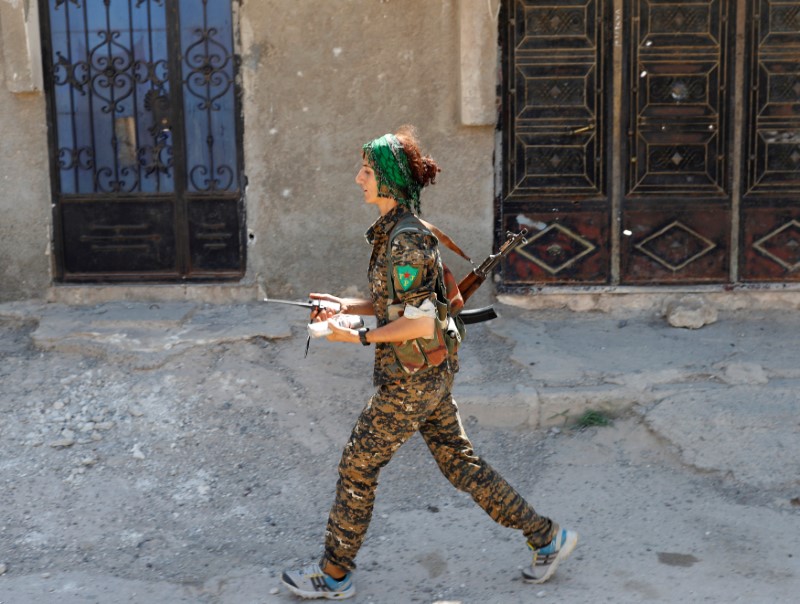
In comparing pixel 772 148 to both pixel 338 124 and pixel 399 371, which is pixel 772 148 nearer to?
pixel 338 124

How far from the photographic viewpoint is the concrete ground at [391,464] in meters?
4.11

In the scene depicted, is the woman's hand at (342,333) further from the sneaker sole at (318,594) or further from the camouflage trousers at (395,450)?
the sneaker sole at (318,594)

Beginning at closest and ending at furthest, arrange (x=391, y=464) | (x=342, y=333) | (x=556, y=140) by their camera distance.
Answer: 1. (x=342, y=333)
2. (x=391, y=464)
3. (x=556, y=140)

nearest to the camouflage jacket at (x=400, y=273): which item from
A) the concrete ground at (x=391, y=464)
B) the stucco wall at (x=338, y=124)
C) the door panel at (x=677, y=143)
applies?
the concrete ground at (x=391, y=464)

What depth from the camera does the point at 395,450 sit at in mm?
3711

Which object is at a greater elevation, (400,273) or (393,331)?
(400,273)

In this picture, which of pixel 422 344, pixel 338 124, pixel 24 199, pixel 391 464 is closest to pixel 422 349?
pixel 422 344

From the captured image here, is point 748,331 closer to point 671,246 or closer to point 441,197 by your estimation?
point 671,246

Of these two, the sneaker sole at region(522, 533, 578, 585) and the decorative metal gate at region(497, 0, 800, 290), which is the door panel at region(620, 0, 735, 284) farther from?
the sneaker sole at region(522, 533, 578, 585)

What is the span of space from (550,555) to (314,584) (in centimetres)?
89

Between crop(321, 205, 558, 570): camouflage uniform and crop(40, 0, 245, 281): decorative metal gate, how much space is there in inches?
120

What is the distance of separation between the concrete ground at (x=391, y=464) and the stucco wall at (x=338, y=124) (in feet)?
1.59

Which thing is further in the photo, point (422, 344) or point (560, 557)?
point (560, 557)

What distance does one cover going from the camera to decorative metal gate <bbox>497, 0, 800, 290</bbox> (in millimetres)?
6383
